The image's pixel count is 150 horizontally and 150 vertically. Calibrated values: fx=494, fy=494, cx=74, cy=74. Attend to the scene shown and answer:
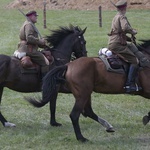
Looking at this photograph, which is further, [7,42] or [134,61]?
[7,42]

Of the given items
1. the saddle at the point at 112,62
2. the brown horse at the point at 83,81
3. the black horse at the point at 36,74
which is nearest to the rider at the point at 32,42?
the black horse at the point at 36,74

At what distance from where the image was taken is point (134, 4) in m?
37.5

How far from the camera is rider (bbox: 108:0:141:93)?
9656 mm

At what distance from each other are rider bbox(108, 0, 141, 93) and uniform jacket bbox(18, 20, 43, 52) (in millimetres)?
1590

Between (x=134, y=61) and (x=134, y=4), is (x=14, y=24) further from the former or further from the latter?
(x=134, y=61)

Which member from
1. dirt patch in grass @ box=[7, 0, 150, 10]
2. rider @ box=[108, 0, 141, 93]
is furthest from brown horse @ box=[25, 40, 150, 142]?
dirt patch in grass @ box=[7, 0, 150, 10]

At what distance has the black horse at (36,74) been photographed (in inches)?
408

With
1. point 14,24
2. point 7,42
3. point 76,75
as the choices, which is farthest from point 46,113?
point 14,24

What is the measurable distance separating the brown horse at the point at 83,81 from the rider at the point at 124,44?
0.50 feet

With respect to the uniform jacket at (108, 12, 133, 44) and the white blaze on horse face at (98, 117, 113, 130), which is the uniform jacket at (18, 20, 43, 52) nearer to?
the uniform jacket at (108, 12, 133, 44)

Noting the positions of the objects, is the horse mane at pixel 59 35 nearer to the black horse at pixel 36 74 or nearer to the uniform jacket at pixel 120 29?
the black horse at pixel 36 74

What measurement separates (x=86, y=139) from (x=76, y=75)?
1215 millimetres

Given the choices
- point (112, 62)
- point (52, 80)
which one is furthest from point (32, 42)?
point (112, 62)

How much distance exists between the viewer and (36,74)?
34.8 feet
